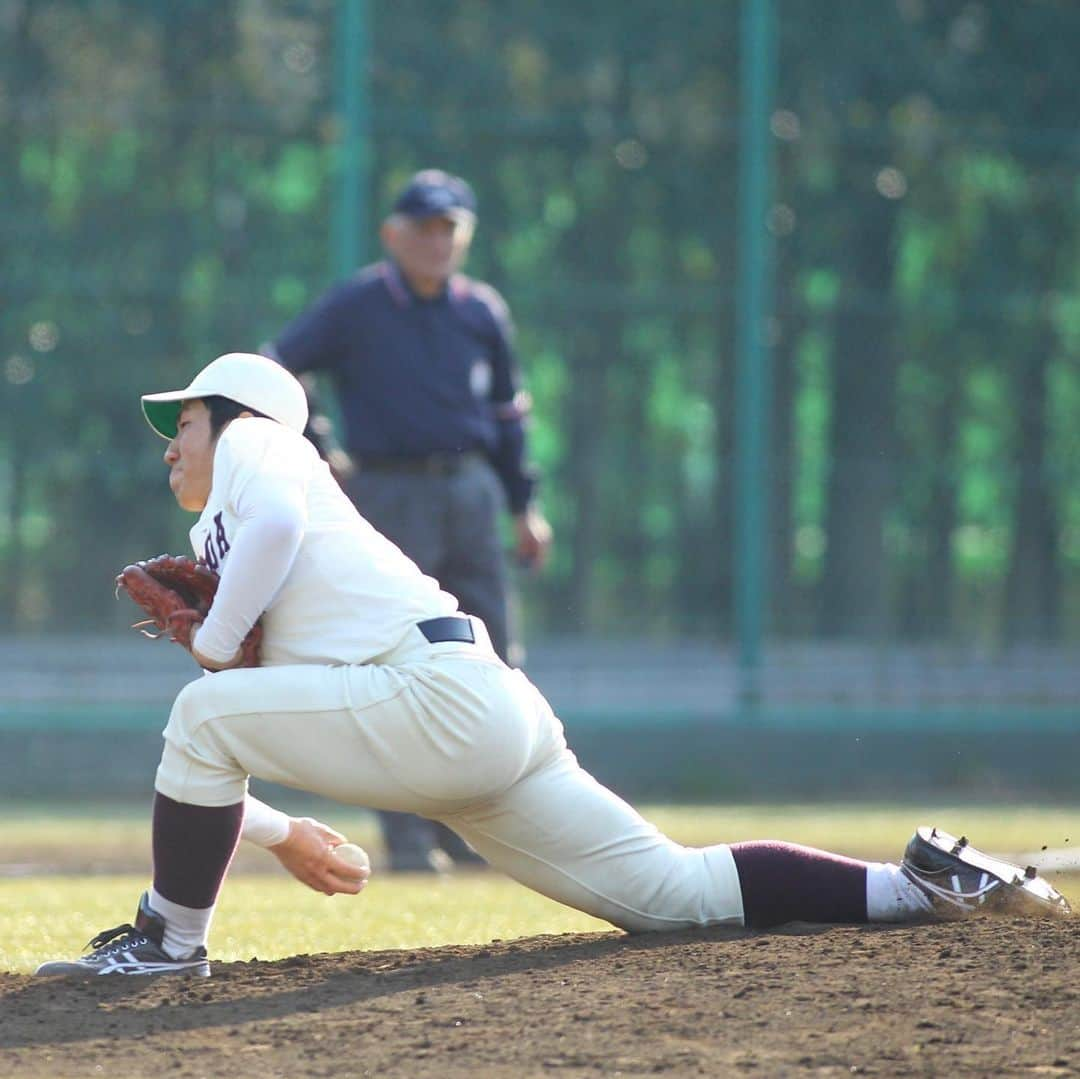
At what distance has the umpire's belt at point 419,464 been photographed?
26.6ft

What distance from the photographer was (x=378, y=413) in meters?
8.12

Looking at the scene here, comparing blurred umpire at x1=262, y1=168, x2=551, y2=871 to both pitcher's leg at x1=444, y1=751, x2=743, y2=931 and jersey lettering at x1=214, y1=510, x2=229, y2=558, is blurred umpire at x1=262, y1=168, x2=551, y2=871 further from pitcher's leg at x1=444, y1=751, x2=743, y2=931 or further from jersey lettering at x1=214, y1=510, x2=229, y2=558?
jersey lettering at x1=214, y1=510, x2=229, y2=558

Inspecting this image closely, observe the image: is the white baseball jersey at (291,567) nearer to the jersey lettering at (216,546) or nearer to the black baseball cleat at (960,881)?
the jersey lettering at (216,546)

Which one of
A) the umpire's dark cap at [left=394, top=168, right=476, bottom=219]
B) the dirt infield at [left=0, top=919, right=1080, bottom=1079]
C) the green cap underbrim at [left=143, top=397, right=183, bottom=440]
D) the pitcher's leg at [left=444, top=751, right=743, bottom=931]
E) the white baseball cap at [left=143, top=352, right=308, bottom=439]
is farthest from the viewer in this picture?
the umpire's dark cap at [left=394, top=168, right=476, bottom=219]

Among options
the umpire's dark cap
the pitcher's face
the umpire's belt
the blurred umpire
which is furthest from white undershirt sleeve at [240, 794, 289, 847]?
the umpire's dark cap

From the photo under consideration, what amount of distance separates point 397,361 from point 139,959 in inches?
157

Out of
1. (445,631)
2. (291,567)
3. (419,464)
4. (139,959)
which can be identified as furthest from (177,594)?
(419,464)

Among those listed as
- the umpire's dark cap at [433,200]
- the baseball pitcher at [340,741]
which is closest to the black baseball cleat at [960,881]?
the baseball pitcher at [340,741]

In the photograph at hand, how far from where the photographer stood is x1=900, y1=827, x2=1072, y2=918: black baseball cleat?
15.7 ft

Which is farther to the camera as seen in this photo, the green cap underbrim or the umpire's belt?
the umpire's belt

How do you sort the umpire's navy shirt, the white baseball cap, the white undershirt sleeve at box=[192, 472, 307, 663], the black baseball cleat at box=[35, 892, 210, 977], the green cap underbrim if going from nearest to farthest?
the white undershirt sleeve at box=[192, 472, 307, 663] → the black baseball cleat at box=[35, 892, 210, 977] → the white baseball cap → the green cap underbrim → the umpire's navy shirt

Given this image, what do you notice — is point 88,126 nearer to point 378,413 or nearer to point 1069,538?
point 378,413

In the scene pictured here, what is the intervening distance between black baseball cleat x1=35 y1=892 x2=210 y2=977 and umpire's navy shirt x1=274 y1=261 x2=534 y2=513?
3793mm

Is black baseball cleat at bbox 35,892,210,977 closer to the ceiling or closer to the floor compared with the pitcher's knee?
closer to the floor
